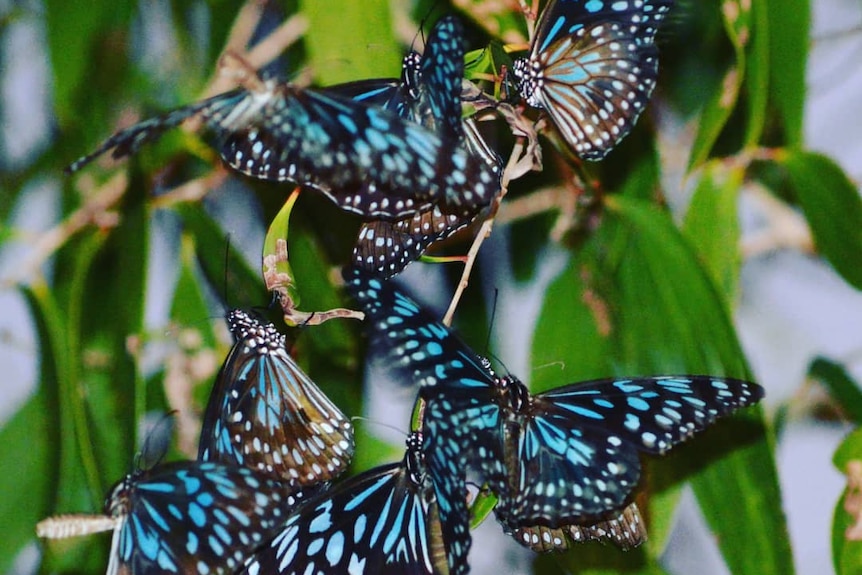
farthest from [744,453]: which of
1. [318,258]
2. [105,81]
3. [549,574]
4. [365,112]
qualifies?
[105,81]

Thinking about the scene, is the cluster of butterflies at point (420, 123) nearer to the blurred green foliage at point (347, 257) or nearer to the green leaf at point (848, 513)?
the blurred green foliage at point (347, 257)

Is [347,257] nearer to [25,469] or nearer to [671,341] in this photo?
[671,341]

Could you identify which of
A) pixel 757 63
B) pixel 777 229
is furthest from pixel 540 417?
pixel 777 229

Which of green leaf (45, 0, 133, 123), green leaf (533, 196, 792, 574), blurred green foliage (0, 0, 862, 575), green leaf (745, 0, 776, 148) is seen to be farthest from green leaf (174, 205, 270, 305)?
green leaf (745, 0, 776, 148)

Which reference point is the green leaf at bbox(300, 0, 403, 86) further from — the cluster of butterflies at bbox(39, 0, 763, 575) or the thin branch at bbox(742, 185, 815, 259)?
the thin branch at bbox(742, 185, 815, 259)

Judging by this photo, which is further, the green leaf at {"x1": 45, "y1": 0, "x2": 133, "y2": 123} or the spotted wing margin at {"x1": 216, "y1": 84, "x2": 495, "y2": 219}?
the green leaf at {"x1": 45, "y1": 0, "x2": 133, "y2": 123}

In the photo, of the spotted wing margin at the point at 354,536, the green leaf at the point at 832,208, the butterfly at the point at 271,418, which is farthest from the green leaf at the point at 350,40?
the green leaf at the point at 832,208

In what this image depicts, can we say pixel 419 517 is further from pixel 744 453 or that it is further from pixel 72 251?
pixel 72 251

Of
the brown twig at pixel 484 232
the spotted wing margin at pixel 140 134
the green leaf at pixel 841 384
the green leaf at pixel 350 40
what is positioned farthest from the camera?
the green leaf at pixel 841 384
